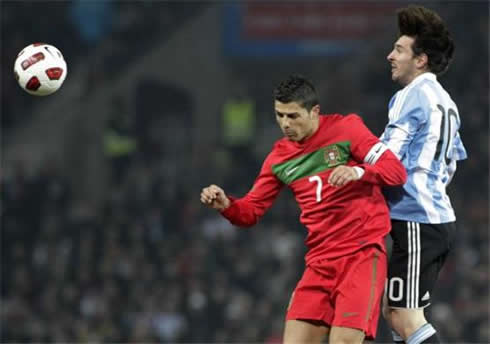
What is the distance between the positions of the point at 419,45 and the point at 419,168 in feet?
1.92

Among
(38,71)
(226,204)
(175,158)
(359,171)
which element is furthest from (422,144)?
(175,158)

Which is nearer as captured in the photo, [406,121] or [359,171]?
[359,171]

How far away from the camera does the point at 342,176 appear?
14.5 feet

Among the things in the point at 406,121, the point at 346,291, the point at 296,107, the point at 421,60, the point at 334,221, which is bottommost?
the point at 346,291

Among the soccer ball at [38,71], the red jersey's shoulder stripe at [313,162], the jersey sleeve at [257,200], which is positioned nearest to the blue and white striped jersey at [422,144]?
the red jersey's shoulder stripe at [313,162]

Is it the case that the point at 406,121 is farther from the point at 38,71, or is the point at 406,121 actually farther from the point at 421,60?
the point at 38,71

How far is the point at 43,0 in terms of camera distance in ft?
48.5

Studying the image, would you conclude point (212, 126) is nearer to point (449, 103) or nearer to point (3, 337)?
point (3, 337)

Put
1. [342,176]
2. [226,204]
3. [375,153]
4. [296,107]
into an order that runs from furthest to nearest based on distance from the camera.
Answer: [226,204], [296,107], [375,153], [342,176]

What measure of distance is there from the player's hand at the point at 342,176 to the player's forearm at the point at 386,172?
0.11 metres

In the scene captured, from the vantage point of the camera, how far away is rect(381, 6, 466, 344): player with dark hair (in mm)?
4707

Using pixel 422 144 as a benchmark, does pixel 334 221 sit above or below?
below

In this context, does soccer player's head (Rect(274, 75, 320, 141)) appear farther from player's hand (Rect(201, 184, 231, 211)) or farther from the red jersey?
player's hand (Rect(201, 184, 231, 211))

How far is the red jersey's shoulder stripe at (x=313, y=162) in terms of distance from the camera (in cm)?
476
